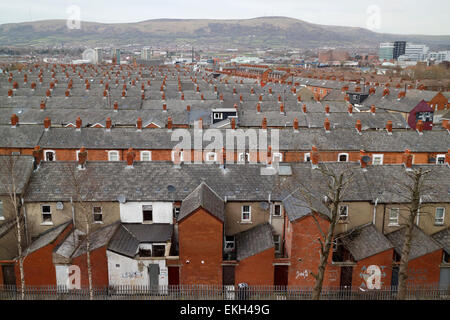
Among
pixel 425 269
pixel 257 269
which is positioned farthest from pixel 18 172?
pixel 425 269

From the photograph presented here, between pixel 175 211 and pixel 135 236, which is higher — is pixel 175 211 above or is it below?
above

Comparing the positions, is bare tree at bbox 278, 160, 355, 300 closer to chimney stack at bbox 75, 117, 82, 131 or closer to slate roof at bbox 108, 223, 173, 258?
slate roof at bbox 108, 223, 173, 258

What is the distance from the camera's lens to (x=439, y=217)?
31.4 metres

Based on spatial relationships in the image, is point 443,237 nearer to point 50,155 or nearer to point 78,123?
point 78,123

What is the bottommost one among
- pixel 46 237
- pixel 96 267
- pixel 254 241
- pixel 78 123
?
pixel 96 267

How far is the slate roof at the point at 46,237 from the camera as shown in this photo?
27.1 meters

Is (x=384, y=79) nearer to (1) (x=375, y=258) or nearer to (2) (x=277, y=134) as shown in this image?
(2) (x=277, y=134)

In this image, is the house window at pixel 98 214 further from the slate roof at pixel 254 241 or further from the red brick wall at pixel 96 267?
the slate roof at pixel 254 241

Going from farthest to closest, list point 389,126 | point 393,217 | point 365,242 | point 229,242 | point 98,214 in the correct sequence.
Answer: point 389,126 → point 393,217 → point 229,242 → point 98,214 → point 365,242

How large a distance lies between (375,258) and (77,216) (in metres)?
21.7

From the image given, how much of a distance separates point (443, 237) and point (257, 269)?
14.9m

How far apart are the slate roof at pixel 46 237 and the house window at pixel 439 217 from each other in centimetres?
2807

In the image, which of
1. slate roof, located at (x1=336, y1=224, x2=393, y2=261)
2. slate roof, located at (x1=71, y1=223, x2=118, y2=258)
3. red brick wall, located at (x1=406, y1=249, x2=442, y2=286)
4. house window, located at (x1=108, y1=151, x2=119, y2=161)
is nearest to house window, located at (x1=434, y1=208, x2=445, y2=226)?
red brick wall, located at (x1=406, y1=249, x2=442, y2=286)

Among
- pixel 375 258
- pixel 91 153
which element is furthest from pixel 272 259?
pixel 91 153
